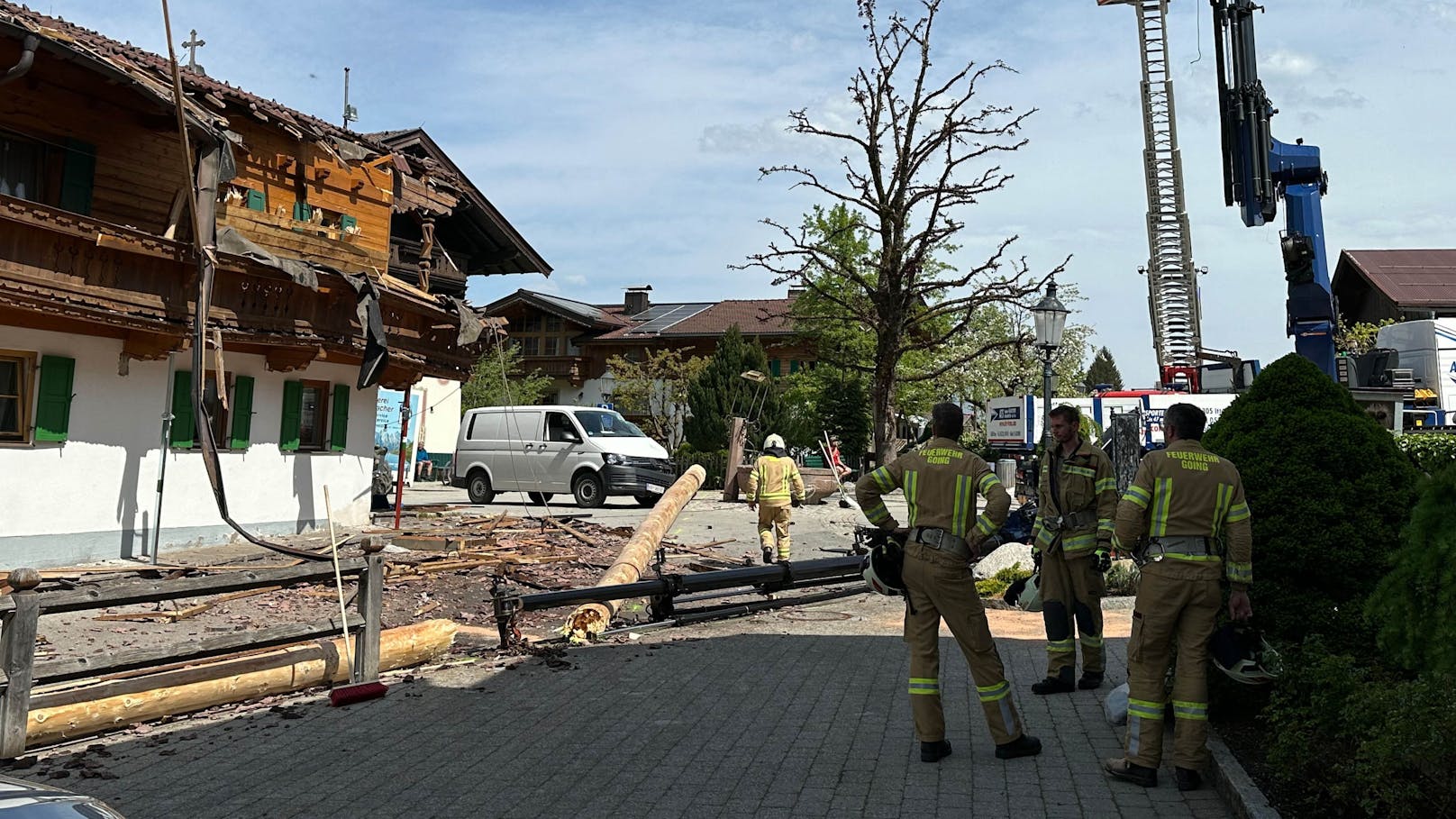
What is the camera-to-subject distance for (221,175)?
14906mm

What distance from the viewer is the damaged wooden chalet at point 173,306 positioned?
1330 centimetres

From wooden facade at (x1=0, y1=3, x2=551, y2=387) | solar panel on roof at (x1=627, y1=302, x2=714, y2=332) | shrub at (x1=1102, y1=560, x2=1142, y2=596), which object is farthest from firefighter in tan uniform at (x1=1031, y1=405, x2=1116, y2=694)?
solar panel on roof at (x1=627, y1=302, x2=714, y2=332)

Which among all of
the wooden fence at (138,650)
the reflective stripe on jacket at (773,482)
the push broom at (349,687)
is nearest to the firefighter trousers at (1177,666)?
the push broom at (349,687)

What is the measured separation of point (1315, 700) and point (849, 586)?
8046 millimetres

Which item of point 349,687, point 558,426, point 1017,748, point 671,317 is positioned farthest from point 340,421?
point 671,317

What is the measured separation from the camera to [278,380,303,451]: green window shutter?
1783 centimetres

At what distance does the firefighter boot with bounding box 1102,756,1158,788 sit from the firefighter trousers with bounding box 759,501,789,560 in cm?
813

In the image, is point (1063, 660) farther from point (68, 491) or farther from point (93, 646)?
point (68, 491)

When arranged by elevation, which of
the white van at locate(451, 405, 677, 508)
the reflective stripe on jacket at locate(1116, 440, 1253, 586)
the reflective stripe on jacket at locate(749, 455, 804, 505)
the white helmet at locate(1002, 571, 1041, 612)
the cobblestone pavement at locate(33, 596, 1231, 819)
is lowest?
the cobblestone pavement at locate(33, 596, 1231, 819)

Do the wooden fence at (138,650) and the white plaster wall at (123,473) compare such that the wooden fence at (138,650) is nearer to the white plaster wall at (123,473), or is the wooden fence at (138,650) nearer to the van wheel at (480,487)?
the white plaster wall at (123,473)

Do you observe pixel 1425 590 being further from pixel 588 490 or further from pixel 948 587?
pixel 588 490

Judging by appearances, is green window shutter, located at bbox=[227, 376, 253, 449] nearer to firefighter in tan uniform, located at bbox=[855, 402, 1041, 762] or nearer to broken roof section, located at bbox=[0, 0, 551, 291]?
broken roof section, located at bbox=[0, 0, 551, 291]

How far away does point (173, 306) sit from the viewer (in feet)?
47.8

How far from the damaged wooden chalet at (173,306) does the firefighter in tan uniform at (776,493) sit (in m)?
6.56
